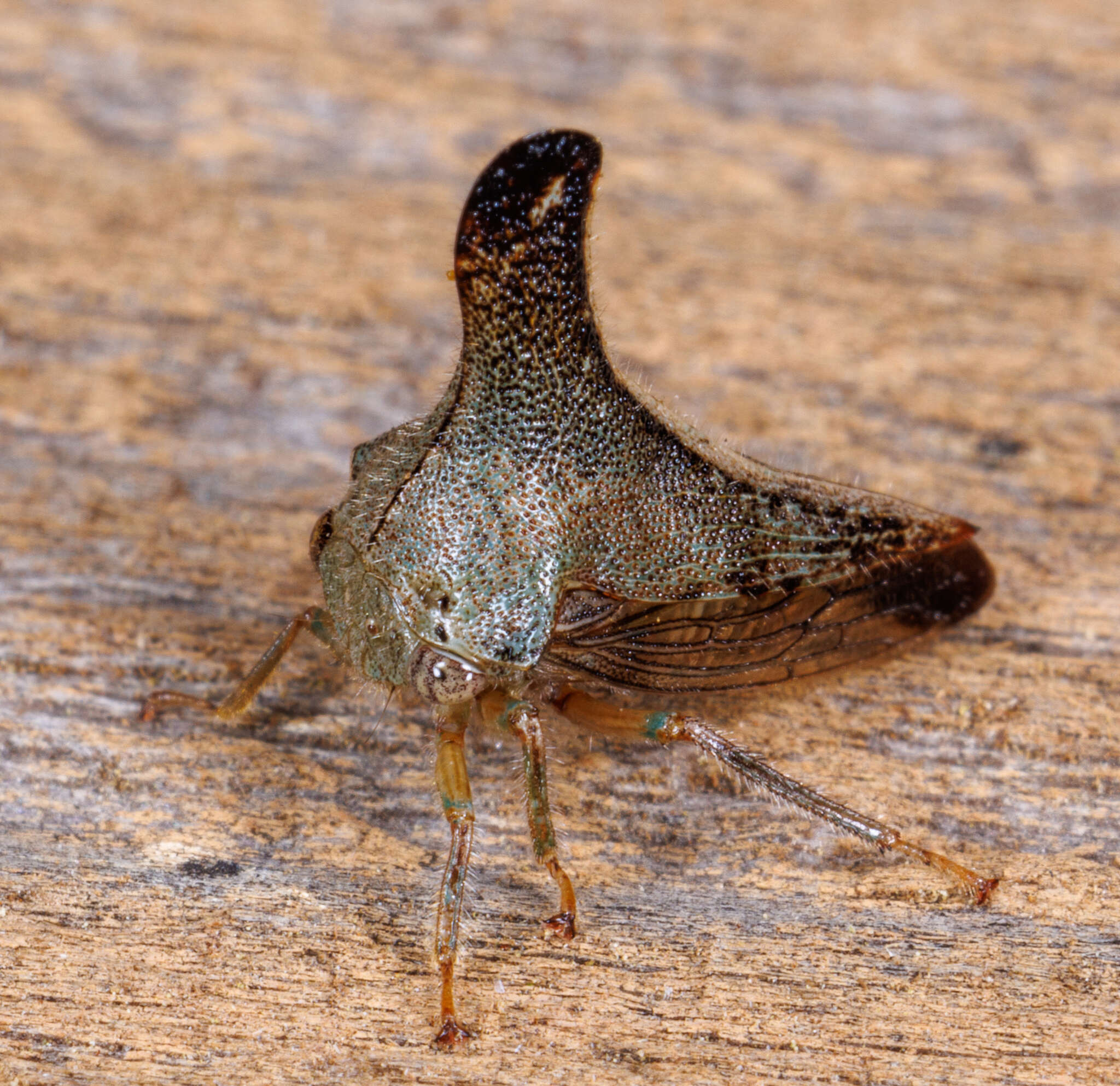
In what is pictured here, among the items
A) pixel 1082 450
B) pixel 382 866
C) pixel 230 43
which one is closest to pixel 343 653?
pixel 382 866

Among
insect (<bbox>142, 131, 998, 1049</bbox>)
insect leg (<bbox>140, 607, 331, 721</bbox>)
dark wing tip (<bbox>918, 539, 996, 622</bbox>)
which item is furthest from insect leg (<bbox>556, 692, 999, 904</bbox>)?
insect leg (<bbox>140, 607, 331, 721</bbox>)

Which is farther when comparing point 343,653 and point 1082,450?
point 1082,450

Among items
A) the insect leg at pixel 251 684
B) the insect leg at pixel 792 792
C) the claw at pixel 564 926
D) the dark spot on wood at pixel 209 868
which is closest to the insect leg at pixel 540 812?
the claw at pixel 564 926

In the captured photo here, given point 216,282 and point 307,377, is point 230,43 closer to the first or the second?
point 216,282

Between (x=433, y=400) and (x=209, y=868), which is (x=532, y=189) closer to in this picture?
(x=433, y=400)

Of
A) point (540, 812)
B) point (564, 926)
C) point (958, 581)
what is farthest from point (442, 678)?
point (958, 581)

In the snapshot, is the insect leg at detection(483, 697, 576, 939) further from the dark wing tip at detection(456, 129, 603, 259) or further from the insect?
the dark wing tip at detection(456, 129, 603, 259)

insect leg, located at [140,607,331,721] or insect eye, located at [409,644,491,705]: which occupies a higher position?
insect eye, located at [409,644,491,705]

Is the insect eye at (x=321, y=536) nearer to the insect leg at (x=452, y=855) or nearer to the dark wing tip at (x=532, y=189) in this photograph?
the insect leg at (x=452, y=855)
